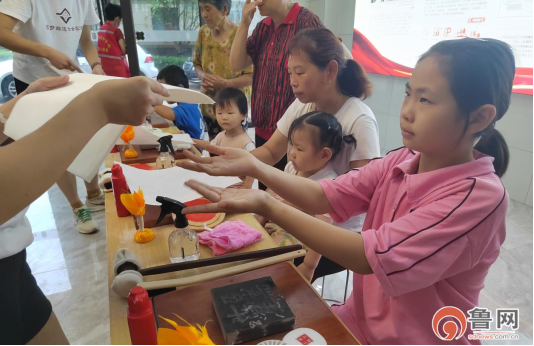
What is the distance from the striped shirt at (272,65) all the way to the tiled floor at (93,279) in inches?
39.8

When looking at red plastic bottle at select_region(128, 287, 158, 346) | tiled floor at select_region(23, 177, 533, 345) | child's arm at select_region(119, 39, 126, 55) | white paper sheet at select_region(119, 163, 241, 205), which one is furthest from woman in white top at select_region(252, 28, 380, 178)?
child's arm at select_region(119, 39, 126, 55)

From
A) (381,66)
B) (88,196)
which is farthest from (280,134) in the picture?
(381,66)

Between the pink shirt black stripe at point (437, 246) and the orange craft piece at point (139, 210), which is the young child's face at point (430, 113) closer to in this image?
the pink shirt black stripe at point (437, 246)

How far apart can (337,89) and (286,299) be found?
95 centimetres

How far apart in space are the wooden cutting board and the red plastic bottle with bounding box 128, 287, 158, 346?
6 centimetres

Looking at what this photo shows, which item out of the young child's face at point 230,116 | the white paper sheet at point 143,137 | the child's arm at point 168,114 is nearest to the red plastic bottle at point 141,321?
the white paper sheet at point 143,137

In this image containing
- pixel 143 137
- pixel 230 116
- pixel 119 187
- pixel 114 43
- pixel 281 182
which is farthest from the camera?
pixel 114 43

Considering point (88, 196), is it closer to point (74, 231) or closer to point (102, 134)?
point (74, 231)

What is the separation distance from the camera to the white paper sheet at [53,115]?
0.56 m

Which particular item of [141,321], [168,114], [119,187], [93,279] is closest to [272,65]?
[168,114]

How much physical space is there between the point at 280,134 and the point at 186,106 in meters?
1.01

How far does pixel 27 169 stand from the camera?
0.47 m

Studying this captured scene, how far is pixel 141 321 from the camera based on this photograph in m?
0.39

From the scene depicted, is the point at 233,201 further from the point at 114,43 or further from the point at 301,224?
the point at 114,43
